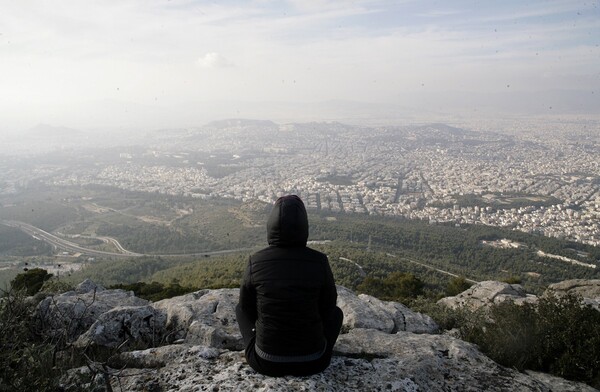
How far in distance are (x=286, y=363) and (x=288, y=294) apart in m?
0.68

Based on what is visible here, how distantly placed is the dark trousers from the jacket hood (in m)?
0.91

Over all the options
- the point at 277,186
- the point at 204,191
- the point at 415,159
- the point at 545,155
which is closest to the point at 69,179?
the point at 204,191

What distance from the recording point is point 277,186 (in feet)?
222

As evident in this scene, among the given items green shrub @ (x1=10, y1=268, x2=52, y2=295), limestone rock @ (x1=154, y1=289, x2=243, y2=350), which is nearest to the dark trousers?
limestone rock @ (x1=154, y1=289, x2=243, y2=350)

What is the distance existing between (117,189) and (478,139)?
110 m

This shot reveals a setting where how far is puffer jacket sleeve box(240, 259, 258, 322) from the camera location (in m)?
3.21

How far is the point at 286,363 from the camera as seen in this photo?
3145 millimetres

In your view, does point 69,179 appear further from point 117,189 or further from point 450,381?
point 450,381

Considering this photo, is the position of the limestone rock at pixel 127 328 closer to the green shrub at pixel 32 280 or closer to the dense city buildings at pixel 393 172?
the green shrub at pixel 32 280

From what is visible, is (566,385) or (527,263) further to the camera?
(527,263)

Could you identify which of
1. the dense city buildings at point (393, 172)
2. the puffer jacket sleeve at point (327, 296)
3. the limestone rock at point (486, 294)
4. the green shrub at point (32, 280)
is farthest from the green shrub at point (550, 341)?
the dense city buildings at point (393, 172)

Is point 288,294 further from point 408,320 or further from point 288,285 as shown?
point 408,320

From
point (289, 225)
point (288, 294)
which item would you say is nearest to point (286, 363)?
point (288, 294)

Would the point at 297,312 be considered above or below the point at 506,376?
above
